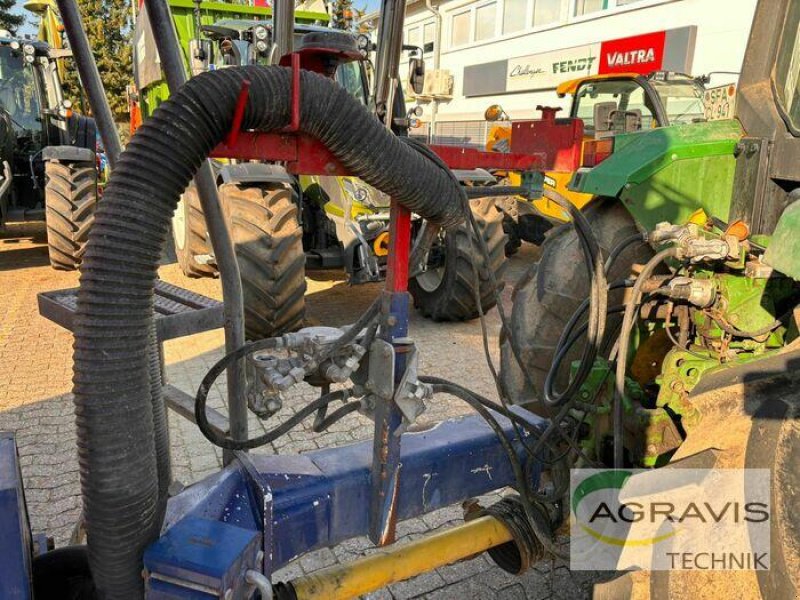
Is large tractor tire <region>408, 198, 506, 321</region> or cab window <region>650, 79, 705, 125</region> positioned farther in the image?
cab window <region>650, 79, 705, 125</region>

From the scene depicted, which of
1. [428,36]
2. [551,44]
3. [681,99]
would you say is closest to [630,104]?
[681,99]

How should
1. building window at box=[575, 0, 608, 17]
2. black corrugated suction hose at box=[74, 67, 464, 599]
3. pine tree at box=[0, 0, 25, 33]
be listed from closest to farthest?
black corrugated suction hose at box=[74, 67, 464, 599]
building window at box=[575, 0, 608, 17]
pine tree at box=[0, 0, 25, 33]

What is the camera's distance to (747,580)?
1.46m

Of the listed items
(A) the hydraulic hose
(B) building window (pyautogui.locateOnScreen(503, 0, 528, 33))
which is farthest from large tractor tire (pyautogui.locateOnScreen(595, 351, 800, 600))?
(B) building window (pyautogui.locateOnScreen(503, 0, 528, 33))

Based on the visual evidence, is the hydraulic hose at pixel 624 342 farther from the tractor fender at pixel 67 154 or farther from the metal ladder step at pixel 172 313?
the tractor fender at pixel 67 154

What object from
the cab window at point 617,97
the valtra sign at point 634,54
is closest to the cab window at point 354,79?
the cab window at point 617,97

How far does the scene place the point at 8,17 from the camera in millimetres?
33906

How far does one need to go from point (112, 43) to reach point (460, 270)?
85.6 ft

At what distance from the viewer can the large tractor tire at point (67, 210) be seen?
7.08 meters

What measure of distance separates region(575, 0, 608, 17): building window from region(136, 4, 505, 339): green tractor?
37.6 feet

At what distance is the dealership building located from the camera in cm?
1258

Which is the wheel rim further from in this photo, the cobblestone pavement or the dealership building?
the dealership building

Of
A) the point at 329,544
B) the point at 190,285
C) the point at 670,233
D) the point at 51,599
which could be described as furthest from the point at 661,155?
the point at 190,285

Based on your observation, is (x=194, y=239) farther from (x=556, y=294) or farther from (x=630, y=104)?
(x=630, y=104)
